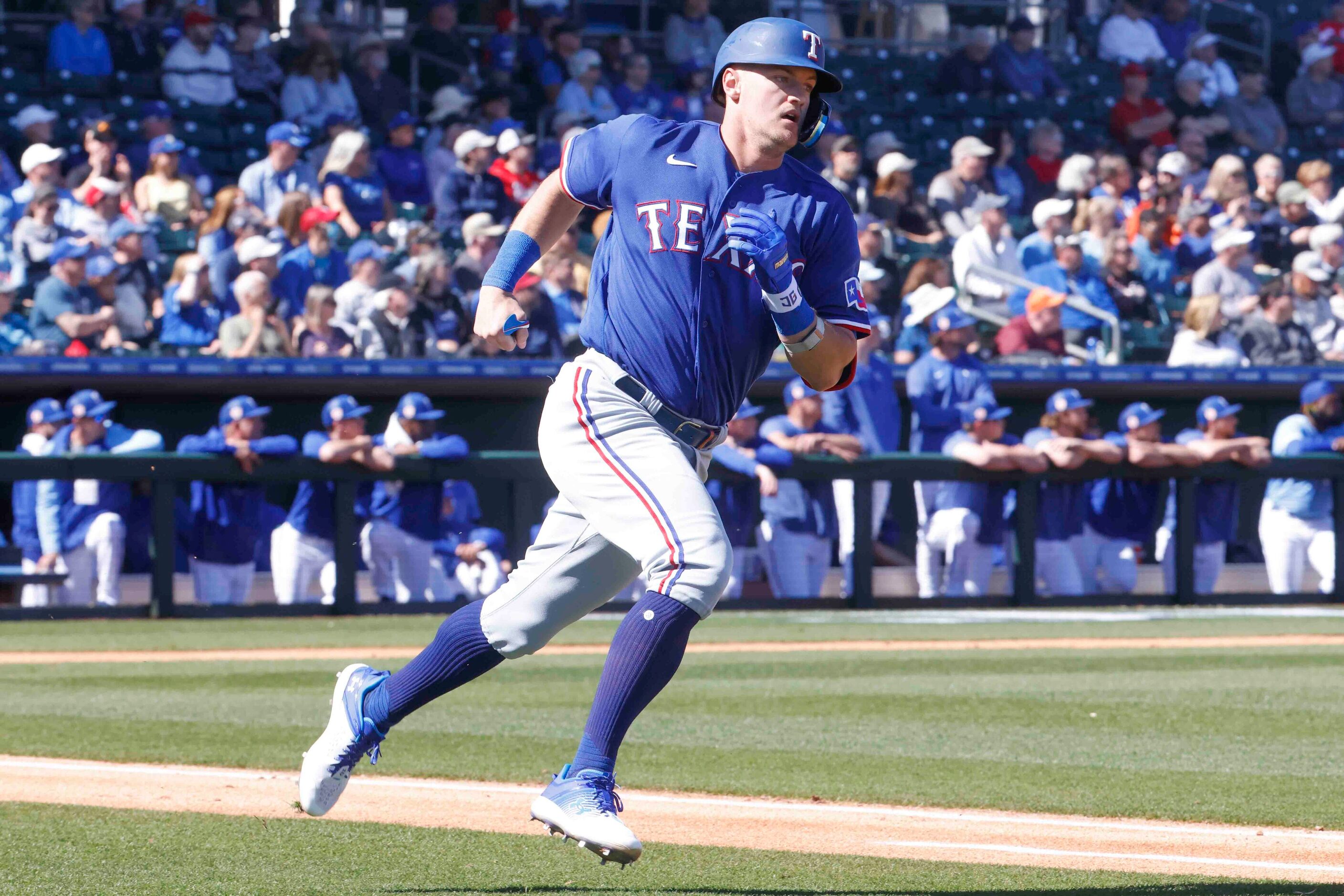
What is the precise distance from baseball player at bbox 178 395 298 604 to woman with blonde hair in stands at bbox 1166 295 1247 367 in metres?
6.34

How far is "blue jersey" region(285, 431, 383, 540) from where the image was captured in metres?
11.1

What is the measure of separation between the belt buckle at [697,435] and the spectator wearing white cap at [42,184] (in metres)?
9.09

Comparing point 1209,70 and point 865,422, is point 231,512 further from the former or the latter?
point 1209,70

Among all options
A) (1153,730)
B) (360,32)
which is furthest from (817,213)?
(360,32)

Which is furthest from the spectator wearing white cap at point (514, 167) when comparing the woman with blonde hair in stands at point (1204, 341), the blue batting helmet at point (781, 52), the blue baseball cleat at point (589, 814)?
the blue baseball cleat at point (589, 814)

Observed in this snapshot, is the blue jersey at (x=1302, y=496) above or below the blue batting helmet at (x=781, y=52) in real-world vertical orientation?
below

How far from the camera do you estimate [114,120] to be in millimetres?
14148

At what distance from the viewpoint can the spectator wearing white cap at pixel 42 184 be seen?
40.2ft

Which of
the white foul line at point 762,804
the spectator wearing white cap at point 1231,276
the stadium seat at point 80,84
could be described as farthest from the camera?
the stadium seat at point 80,84

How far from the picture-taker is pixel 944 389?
12141 mm

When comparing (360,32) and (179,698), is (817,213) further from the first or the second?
(360,32)

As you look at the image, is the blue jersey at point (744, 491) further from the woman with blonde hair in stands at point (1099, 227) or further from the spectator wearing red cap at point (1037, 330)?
the woman with blonde hair in stands at point (1099, 227)

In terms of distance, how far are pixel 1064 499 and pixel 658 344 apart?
28.1 feet

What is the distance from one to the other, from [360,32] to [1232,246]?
24.4 feet
